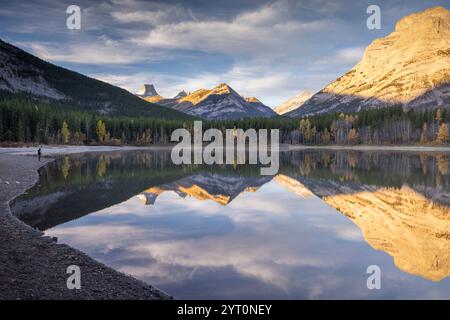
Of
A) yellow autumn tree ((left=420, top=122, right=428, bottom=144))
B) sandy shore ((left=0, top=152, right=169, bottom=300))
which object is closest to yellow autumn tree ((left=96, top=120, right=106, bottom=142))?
yellow autumn tree ((left=420, top=122, right=428, bottom=144))

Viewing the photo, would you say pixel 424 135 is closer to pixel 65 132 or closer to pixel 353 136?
pixel 353 136

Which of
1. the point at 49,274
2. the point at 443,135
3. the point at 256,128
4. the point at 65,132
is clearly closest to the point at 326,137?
the point at 256,128

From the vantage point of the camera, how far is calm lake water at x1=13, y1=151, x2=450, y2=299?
13.4 m

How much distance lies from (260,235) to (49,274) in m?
11.6

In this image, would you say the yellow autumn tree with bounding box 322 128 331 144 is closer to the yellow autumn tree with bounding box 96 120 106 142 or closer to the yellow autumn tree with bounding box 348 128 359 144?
the yellow autumn tree with bounding box 348 128 359 144

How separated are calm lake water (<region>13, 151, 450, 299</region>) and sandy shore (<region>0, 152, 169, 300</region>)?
1012 mm

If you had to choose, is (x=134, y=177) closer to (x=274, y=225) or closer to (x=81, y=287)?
(x=274, y=225)

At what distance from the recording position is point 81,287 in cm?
1131

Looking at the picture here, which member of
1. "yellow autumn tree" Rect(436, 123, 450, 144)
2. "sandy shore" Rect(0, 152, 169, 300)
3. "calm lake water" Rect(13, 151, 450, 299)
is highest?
"yellow autumn tree" Rect(436, 123, 450, 144)

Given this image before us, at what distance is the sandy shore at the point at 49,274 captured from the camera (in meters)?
10.6
